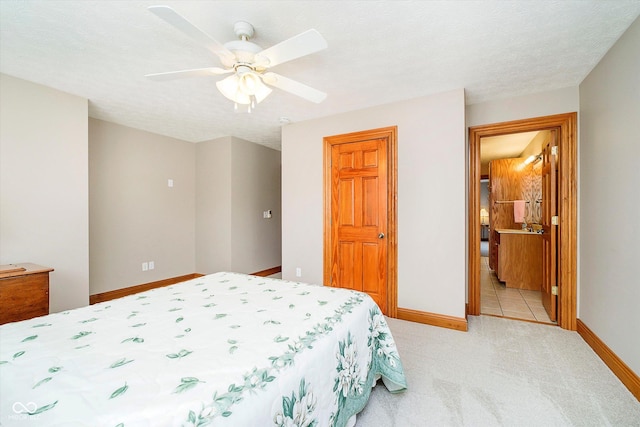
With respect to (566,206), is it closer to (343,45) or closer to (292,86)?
(343,45)

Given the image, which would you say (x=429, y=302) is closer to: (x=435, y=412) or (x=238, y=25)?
(x=435, y=412)

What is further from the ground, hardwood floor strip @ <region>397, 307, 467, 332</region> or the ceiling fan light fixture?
the ceiling fan light fixture

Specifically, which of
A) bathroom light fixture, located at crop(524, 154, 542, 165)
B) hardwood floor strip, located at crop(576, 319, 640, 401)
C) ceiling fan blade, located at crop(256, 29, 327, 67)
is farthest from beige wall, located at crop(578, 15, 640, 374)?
ceiling fan blade, located at crop(256, 29, 327, 67)

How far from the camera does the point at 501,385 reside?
73.9 inches

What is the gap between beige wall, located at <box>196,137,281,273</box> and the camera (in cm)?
456

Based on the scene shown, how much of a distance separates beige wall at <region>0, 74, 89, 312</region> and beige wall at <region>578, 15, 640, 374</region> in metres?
4.68

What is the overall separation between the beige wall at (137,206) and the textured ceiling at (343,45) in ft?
3.01

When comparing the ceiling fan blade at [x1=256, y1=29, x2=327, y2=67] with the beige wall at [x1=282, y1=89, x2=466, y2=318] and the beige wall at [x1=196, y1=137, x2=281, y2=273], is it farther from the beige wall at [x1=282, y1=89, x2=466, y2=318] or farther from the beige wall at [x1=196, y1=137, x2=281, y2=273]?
the beige wall at [x1=196, y1=137, x2=281, y2=273]

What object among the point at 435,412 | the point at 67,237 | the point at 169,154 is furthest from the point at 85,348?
the point at 169,154

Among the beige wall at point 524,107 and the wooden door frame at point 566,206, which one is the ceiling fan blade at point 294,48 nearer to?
the beige wall at point 524,107

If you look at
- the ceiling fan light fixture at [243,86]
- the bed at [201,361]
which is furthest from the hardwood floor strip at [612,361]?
the ceiling fan light fixture at [243,86]

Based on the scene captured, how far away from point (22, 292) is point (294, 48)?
283 centimetres

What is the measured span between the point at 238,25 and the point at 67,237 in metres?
2.76

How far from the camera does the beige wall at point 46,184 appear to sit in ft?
8.23
